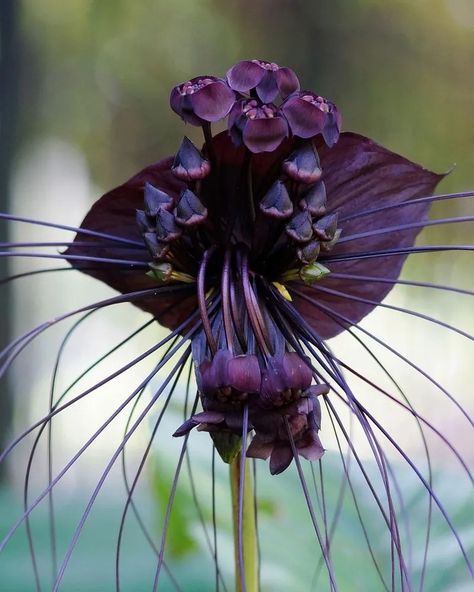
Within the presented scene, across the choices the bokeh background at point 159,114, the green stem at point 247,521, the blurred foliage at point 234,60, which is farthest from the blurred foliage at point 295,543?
the blurred foliage at point 234,60

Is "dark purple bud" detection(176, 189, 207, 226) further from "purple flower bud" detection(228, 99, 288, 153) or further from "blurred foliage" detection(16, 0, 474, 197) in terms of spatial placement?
"blurred foliage" detection(16, 0, 474, 197)

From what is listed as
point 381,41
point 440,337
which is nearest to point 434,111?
point 381,41

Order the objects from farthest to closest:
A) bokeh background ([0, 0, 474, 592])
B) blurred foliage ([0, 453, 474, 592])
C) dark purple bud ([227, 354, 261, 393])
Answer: bokeh background ([0, 0, 474, 592]) → blurred foliage ([0, 453, 474, 592]) → dark purple bud ([227, 354, 261, 393])

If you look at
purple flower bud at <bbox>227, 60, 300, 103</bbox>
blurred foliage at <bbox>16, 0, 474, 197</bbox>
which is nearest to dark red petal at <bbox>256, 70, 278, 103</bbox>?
purple flower bud at <bbox>227, 60, 300, 103</bbox>

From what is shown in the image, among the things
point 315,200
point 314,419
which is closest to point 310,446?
point 314,419

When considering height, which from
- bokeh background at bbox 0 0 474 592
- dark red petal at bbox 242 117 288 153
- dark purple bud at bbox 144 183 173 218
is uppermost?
bokeh background at bbox 0 0 474 592

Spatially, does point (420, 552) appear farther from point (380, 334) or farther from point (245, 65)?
point (380, 334)

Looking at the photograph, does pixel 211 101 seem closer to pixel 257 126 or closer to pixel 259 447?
pixel 257 126

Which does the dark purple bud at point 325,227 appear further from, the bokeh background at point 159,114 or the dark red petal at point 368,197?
the bokeh background at point 159,114
